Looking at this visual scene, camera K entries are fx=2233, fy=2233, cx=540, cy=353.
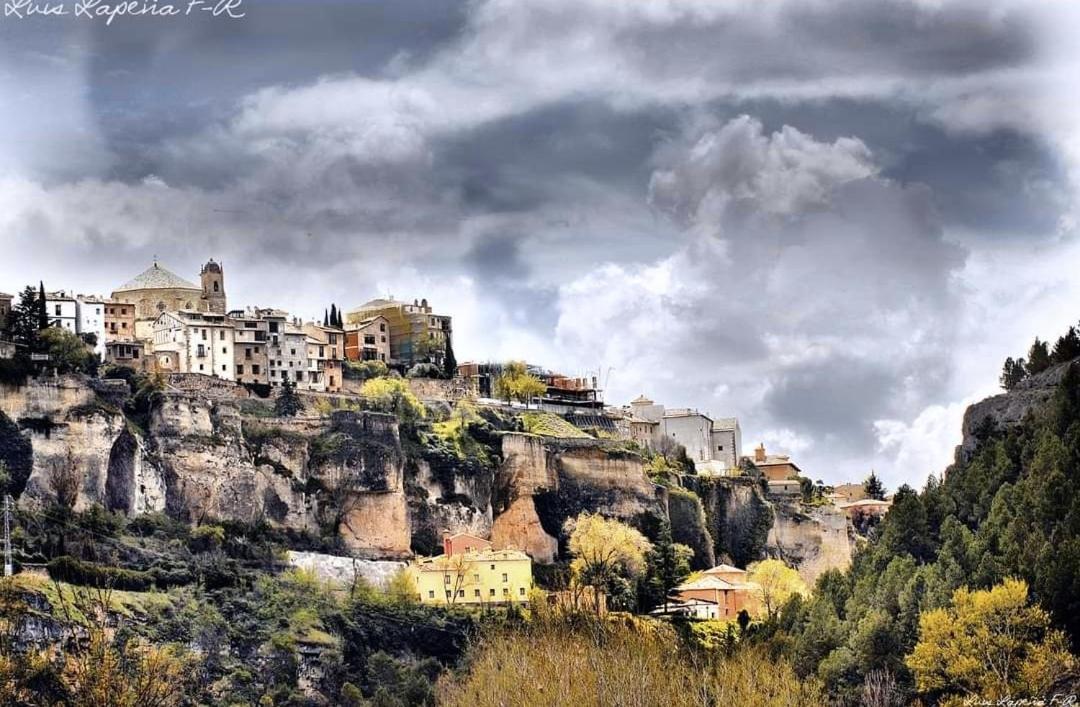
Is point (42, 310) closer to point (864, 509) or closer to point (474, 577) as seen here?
point (474, 577)

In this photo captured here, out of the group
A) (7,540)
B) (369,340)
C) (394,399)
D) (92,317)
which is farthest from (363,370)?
(7,540)

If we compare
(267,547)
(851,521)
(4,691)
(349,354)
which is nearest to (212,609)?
(267,547)

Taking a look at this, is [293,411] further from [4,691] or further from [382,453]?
[4,691]

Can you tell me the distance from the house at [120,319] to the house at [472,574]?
19428 mm

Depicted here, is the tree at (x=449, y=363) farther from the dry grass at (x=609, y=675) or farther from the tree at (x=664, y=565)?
the dry grass at (x=609, y=675)

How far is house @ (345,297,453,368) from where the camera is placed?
397ft

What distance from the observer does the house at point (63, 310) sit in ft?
341

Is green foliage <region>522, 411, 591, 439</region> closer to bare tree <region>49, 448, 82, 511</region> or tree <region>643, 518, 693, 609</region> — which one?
tree <region>643, 518, 693, 609</region>

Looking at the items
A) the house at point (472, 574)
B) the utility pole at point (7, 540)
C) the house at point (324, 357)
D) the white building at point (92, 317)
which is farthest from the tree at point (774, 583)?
the utility pole at point (7, 540)

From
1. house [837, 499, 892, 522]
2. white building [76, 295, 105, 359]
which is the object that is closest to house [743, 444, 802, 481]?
house [837, 499, 892, 522]

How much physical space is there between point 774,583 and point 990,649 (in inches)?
1585

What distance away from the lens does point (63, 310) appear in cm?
10469

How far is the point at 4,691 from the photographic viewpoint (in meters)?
74.1

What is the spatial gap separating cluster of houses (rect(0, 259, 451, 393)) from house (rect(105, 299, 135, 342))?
1.9 inches
